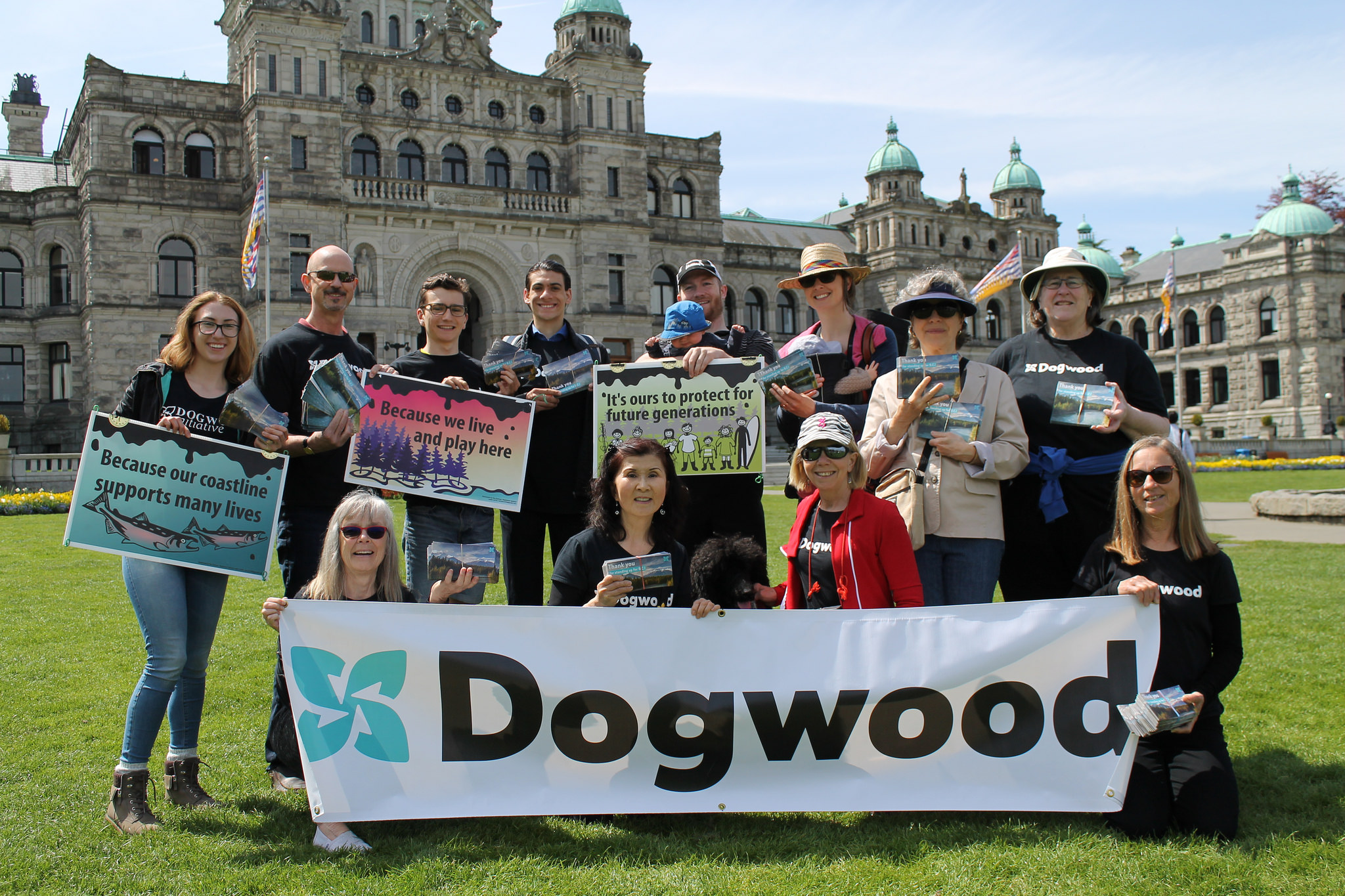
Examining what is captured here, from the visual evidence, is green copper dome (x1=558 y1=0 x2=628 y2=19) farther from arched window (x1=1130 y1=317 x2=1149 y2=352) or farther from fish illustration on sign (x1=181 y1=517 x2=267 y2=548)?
arched window (x1=1130 y1=317 x2=1149 y2=352)

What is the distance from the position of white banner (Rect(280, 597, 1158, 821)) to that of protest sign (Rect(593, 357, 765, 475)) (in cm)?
143

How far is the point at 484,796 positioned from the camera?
443cm

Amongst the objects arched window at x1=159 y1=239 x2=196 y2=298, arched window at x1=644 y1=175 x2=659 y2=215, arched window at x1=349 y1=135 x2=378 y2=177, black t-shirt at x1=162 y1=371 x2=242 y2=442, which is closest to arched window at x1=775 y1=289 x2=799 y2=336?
arched window at x1=644 y1=175 x2=659 y2=215

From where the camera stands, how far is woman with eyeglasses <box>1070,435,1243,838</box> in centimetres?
440

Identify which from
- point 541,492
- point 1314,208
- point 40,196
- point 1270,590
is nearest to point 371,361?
point 541,492

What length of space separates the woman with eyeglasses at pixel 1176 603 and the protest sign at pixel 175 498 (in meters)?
4.20

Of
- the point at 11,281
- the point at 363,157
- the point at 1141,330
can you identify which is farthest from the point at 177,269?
the point at 1141,330

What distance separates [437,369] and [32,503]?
61.2 ft

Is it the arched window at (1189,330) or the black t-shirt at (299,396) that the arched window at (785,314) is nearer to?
the arched window at (1189,330)

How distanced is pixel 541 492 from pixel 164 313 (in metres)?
31.7

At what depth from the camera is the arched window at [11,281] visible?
34.9 meters

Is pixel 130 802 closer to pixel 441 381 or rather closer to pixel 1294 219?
pixel 441 381

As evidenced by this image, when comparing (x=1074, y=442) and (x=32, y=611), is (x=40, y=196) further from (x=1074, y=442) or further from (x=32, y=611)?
(x=1074, y=442)

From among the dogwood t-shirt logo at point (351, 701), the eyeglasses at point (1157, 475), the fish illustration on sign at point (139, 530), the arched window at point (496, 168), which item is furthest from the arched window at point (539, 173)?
the eyeglasses at point (1157, 475)
